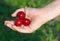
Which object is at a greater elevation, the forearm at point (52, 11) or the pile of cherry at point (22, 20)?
the forearm at point (52, 11)

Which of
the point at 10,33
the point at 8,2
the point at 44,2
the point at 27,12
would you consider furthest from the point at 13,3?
the point at 27,12

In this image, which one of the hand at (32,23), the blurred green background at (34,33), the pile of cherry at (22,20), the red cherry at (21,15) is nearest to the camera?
the hand at (32,23)

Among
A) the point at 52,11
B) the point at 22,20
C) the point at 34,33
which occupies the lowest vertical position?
the point at 34,33

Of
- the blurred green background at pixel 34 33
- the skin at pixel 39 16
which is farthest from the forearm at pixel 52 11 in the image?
the blurred green background at pixel 34 33

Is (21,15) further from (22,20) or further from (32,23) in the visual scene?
(32,23)

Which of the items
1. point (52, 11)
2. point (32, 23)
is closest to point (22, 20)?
point (32, 23)

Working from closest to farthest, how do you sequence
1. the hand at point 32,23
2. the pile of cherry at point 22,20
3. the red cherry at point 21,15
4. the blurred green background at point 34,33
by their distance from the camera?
the hand at point 32,23, the pile of cherry at point 22,20, the red cherry at point 21,15, the blurred green background at point 34,33

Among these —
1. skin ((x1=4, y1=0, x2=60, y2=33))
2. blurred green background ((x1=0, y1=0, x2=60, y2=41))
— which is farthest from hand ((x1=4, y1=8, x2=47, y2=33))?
blurred green background ((x1=0, y1=0, x2=60, y2=41))

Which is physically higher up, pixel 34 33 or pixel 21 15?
pixel 21 15

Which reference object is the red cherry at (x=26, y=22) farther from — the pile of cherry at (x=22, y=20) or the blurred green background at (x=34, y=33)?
the blurred green background at (x=34, y=33)

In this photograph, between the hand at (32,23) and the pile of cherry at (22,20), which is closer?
the hand at (32,23)

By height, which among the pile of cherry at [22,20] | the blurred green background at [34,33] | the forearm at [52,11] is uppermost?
the forearm at [52,11]

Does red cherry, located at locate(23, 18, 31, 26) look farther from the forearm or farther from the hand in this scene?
the forearm
